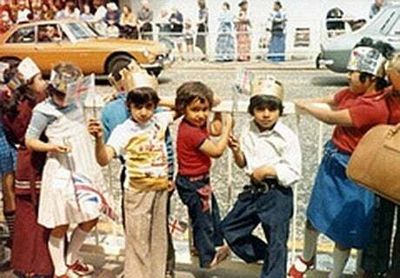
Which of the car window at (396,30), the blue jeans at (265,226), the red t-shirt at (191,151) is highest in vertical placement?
the red t-shirt at (191,151)

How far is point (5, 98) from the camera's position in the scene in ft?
12.1

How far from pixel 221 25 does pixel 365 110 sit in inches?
588

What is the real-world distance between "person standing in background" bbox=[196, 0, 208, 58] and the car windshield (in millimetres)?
4088

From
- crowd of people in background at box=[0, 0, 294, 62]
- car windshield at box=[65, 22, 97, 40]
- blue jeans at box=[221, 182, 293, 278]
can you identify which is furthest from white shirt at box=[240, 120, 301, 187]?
crowd of people in background at box=[0, 0, 294, 62]

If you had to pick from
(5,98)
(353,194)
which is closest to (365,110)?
(353,194)

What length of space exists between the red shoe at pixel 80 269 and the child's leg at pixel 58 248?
0.07 m

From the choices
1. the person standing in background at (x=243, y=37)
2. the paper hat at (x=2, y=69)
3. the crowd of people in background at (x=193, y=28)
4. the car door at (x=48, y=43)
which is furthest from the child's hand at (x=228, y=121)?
the person standing in background at (x=243, y=37)

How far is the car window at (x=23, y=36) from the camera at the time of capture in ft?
46.3

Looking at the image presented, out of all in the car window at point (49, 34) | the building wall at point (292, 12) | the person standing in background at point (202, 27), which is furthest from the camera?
the person standing in background at point (202, 27)

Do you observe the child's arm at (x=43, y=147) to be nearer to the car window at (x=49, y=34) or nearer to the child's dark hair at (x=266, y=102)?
the child's dark hair at (x=266, y=102)

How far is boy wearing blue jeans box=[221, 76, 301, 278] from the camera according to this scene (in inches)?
125

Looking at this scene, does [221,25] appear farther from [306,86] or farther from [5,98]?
[5,98]

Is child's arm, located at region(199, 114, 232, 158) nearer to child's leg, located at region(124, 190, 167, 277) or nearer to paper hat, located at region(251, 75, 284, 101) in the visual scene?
paper hat, located at region(251, 75, 284, 101)

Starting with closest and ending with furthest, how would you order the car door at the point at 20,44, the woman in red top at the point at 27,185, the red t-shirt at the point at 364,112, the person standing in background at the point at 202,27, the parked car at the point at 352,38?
1. the red t-shirt at the point at 364,112
2. the woman in red top at the point at 27,185
3. the parked car at the point at 352,38
4. the car door at the point at 20,44
5. the person standing in background at the point at 202,27
